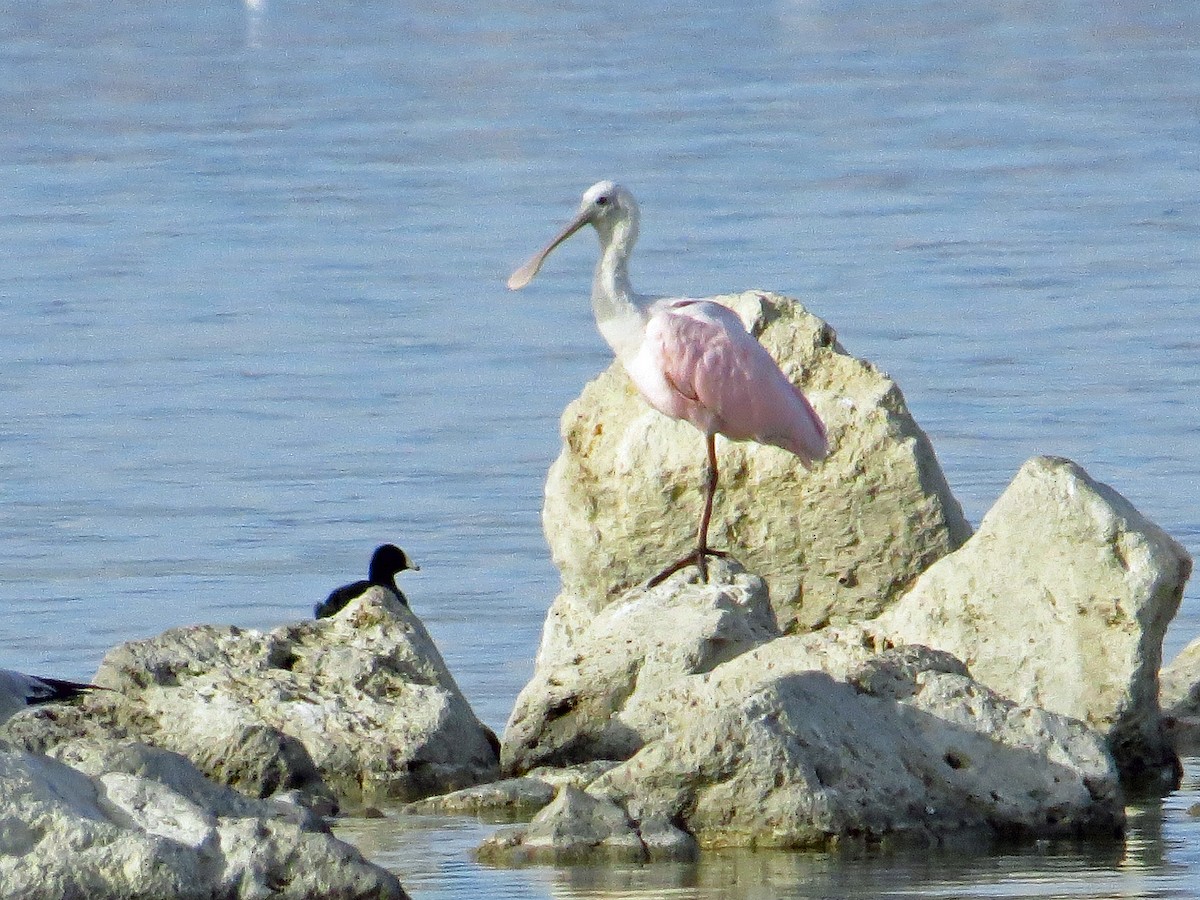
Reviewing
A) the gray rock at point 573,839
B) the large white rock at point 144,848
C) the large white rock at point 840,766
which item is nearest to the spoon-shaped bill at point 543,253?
the large white rock at point 840,766

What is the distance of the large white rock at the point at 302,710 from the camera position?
11250 mm

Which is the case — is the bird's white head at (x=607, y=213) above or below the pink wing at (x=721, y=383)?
above

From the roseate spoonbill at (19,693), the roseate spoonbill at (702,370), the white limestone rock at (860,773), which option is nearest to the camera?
Result: the white limestone rock at (860,773)

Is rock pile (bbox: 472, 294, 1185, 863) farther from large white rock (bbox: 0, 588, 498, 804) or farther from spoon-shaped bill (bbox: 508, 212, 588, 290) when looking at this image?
spoon-shaped bill (bbox: 508, 212, 588, 290)

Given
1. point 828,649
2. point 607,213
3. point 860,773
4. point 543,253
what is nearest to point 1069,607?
point 828,649

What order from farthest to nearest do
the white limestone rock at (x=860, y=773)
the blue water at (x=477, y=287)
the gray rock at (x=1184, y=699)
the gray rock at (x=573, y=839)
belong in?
the blue water at (x=477, y=287), the gray rock at (x=1184, y=699), the white limestone rock at (x=860, y=773), the gray rock at (x=573, y=839)

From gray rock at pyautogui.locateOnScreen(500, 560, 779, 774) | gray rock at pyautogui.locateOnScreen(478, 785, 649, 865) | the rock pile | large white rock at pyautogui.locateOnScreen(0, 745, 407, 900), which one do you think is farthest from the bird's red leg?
large white rock at pyautogui.locateOnScreen(0, 745, 407, 900)

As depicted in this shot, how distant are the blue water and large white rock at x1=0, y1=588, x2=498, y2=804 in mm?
965

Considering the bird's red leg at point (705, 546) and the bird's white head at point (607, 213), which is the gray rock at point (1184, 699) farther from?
the bird's white head at point (607, 213)

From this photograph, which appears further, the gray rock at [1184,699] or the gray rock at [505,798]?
the gray rock at [1184,699]

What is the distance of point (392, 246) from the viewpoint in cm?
3170

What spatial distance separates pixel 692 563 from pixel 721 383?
831 mm

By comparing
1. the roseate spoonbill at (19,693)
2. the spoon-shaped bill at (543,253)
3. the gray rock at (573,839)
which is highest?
the spoon-shaped bill at (543,253)

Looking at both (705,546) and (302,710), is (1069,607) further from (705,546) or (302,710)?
(302,710)
